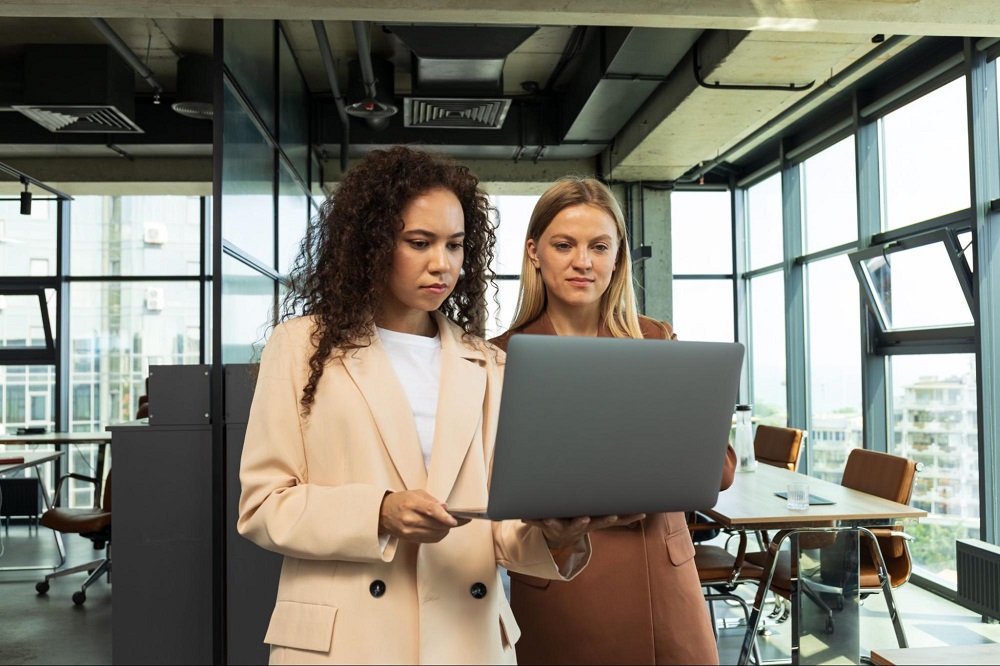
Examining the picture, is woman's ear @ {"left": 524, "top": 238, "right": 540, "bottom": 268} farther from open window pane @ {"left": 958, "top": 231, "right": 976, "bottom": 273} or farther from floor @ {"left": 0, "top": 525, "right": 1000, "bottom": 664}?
open window pane @ {"left": 958, "top": 231, "right": 976, "bottom": 273}

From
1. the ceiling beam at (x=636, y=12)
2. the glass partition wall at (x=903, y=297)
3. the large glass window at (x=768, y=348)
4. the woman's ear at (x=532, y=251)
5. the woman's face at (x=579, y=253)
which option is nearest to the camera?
the woman's face at (x=579, y=253)

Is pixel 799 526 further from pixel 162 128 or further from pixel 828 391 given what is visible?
pixel 162 128

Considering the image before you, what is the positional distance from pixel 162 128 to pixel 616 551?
6.74 m

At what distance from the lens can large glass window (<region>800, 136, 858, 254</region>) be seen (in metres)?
6.66

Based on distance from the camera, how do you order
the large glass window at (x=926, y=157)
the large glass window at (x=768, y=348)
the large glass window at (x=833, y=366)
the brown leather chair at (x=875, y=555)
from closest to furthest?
1. the brown leather chair at (x=875, y=555)
2. the large glass window at (x=926, y=157)
3. the large glass window at (x=833, y=366)
4. the large glass window at (x=768, y=348)

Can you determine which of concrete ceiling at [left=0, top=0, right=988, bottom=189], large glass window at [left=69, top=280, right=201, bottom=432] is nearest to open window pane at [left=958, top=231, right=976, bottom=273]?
concrete ceiling at [left=0, top=0, right=988, bottom=189]

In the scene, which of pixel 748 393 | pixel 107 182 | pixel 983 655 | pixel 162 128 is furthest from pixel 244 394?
pixel 748 393

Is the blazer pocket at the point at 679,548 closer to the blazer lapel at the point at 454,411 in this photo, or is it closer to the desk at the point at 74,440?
the blazer lapel at the point at 454,411

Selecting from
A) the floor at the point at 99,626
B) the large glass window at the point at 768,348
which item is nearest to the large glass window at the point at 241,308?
the floor at the point at 99,626

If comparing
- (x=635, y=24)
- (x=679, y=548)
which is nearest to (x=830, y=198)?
(x=635, y=24)

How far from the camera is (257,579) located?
11.9 ft

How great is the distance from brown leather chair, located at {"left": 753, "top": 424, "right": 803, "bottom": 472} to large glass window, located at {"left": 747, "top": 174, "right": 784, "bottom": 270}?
3106 millimetres

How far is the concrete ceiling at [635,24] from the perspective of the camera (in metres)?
3.90

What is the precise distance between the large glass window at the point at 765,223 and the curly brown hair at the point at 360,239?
283 inches
